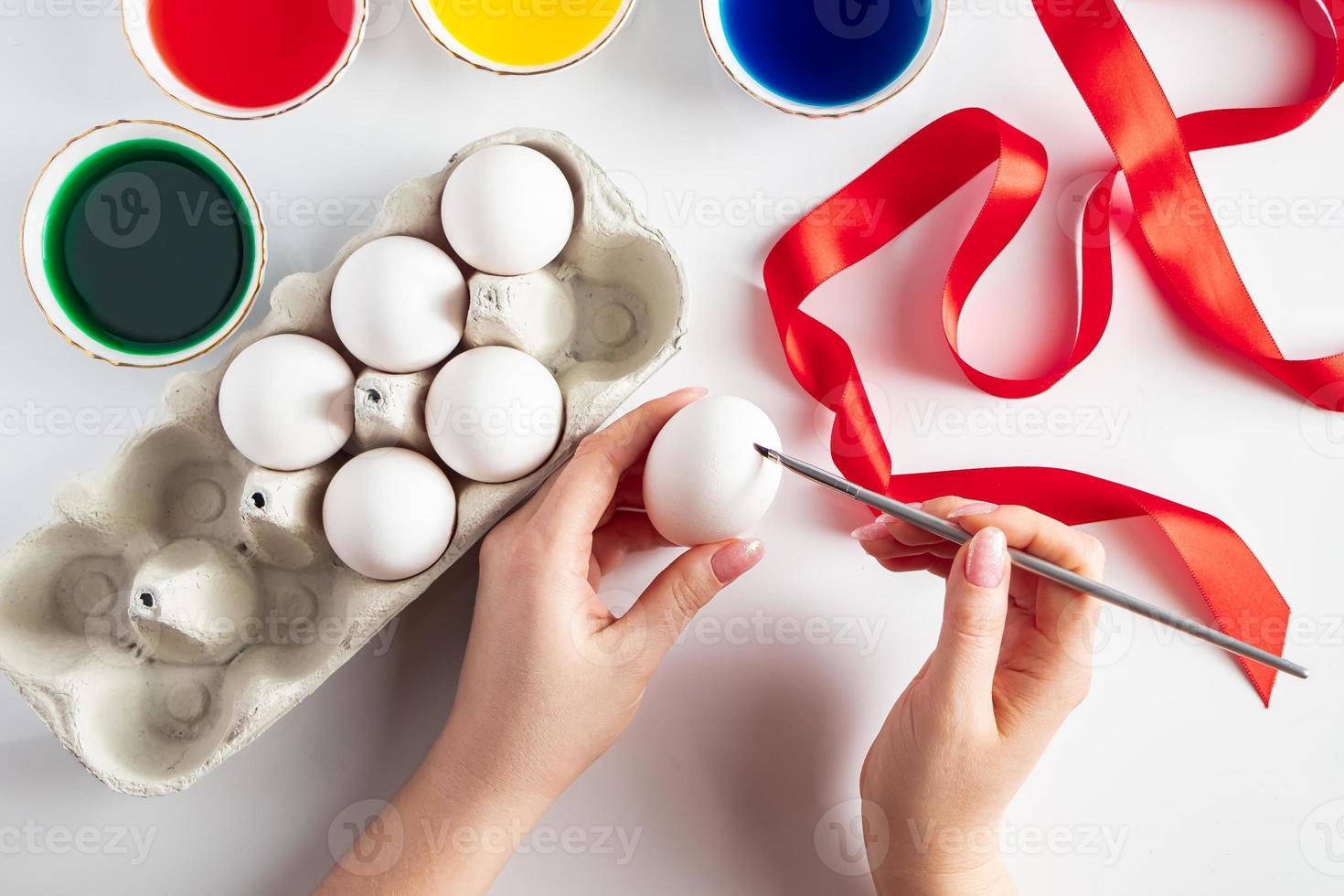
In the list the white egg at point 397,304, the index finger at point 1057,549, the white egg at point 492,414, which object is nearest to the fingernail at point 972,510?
the index finger at point 1057,549

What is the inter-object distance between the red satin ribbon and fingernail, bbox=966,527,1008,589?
0.20m

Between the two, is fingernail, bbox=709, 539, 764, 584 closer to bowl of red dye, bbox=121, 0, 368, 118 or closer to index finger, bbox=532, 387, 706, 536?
index finger, bbox=532, 387, 706, 536

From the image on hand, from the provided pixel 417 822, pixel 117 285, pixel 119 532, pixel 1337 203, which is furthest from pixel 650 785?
pixel 1337 203

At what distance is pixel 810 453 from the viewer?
1.00m

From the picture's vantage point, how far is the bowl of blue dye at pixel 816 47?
0.97 metres

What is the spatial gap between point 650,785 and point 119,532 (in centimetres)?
55

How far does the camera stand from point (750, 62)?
99 centimetres

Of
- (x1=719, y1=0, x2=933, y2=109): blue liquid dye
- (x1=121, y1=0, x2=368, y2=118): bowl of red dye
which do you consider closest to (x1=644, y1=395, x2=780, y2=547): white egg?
(x1=719, y1=0, x2=933, y2=109): blue liquid dye

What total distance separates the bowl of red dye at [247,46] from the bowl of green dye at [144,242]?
0.08 meters

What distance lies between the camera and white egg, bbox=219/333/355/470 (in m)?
0.79

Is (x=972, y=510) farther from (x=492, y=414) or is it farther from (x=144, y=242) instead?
(x=144, y=242)

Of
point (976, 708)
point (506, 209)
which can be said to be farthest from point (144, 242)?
point (976, 708)

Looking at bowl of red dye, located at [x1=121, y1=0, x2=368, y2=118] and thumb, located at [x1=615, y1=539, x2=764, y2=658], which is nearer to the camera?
thumb, located at [x1=615, y1=539, x2=764, y2=658]

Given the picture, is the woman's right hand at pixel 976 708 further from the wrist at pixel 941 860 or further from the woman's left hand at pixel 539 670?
the woman's left hand at pixel 539 670
